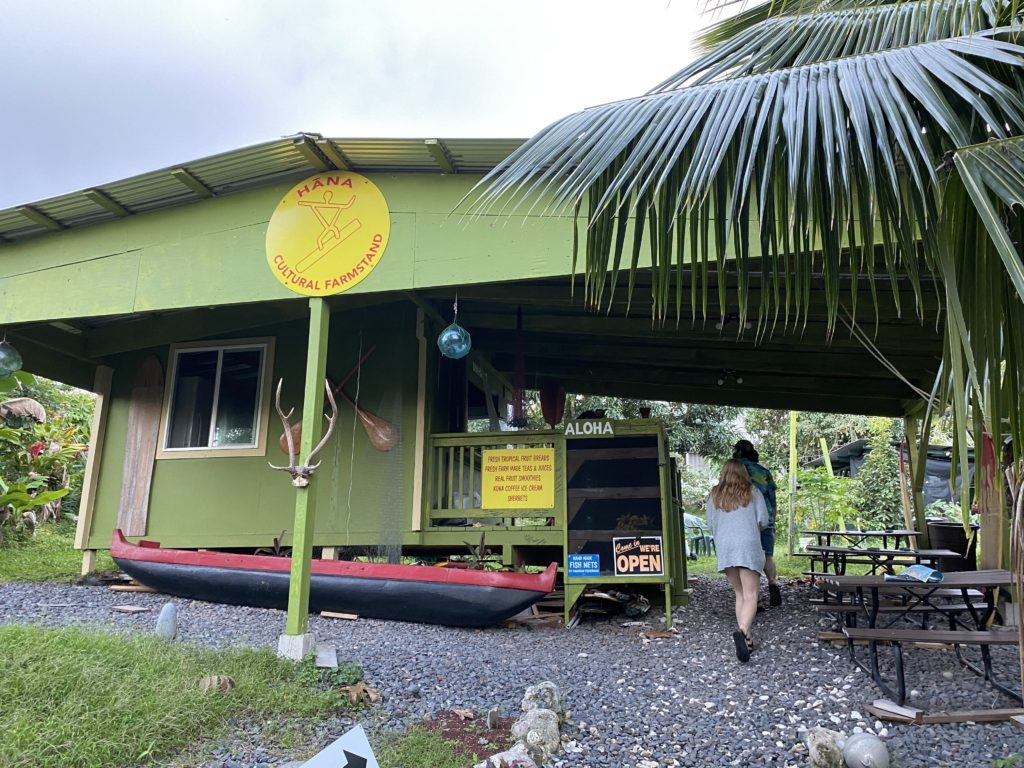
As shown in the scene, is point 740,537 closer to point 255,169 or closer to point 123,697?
point 123,697

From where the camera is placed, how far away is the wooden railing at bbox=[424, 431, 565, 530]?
6.52m

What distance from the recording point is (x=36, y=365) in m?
7.83

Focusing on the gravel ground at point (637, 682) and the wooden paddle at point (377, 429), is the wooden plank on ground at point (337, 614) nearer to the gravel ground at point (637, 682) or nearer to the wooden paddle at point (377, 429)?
the gravel ground at point (637, 682)

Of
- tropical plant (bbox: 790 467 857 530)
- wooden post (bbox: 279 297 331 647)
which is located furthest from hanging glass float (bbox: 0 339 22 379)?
tropical plant (bbox: 790 467 857 530)

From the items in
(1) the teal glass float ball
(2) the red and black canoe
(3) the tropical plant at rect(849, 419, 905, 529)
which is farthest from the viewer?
(3) the tropical plant at rect(849, 419, 905, 529)

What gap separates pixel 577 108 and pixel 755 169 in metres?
0.63

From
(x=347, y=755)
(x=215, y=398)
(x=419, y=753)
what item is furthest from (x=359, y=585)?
(x=347, y=755)

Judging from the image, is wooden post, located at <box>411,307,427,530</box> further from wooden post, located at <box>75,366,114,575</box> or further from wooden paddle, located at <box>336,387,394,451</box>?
wooden post, located at <box>75,366,114,575</box>

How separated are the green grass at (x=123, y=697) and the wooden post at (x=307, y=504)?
1.26 ft

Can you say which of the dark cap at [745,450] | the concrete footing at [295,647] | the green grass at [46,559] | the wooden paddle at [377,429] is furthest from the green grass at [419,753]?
the green grass at [46,559]

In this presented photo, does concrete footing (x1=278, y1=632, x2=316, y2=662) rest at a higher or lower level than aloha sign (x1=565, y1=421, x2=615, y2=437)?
lower

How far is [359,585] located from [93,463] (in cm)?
445

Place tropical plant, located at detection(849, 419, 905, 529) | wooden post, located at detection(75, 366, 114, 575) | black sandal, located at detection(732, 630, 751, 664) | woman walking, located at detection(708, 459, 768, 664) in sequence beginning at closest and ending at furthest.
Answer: black sandal, located at detection(732, 630, 751, 664)
woman walking, located at detection(708, 459, 768, 664)
wooden post, located at detection(75, 366, 114, 575)
tropical plant, located at detection(849, 419, 905, 529)

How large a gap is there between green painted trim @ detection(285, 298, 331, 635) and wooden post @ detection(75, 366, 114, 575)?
4559 mm
